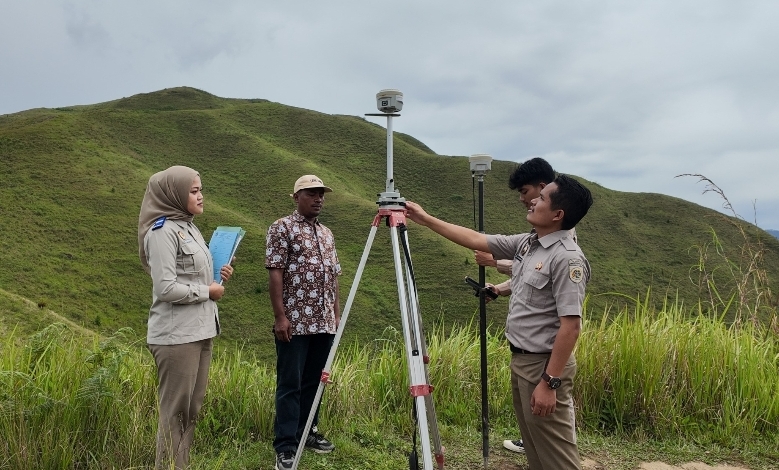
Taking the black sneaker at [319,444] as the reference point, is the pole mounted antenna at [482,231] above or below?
above

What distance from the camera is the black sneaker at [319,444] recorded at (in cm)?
375

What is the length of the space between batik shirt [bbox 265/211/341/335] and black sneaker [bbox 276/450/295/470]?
0.69m


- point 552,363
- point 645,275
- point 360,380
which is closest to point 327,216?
point 645,275

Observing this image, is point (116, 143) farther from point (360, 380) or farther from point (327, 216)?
point (360, 380)

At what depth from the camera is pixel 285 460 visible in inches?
135

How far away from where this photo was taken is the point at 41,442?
10.2ft

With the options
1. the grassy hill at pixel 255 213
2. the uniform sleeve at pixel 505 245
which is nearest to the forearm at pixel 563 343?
the uniform sleeve at pixel 505 245

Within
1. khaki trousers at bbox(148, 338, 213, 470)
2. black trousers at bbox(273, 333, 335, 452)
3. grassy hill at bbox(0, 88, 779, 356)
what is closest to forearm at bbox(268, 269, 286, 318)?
black trousers at bbox(273, 333, 335, 452)

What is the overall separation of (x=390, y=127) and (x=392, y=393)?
2487 millimetres

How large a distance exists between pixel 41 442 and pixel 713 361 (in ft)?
15.0

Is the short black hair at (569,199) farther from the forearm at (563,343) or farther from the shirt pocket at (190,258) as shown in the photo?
the shirt pocket at (190,258)

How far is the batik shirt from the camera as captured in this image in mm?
3576

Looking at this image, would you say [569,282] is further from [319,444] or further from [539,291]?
[319,444]

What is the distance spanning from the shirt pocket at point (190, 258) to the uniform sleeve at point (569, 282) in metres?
1.74
